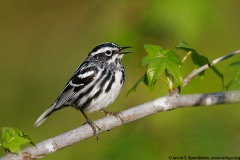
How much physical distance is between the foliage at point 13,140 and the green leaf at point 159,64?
1.04 meters

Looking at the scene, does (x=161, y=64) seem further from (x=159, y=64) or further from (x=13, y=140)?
(x=13, y=140)

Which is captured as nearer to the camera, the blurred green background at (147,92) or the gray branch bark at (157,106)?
the gray branch bark at (157,106)

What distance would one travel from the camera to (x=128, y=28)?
729 centimetres

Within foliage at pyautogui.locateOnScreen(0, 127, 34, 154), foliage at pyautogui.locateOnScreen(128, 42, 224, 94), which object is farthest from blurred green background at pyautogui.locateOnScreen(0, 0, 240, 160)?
foliage at pyautogui.locateOnScreen(0, 127, 34, 154)

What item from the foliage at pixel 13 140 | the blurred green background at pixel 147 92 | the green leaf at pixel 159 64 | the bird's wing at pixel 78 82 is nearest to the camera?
the foliage at pixel 13 140

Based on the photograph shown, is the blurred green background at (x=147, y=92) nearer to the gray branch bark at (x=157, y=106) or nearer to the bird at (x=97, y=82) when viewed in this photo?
the bird at (x=97, y=82)

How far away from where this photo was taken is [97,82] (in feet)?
21.4

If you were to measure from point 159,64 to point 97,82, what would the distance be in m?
1.55

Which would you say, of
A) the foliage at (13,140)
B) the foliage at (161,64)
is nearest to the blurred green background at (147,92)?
the foliage at (161,64)

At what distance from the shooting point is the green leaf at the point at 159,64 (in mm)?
5016

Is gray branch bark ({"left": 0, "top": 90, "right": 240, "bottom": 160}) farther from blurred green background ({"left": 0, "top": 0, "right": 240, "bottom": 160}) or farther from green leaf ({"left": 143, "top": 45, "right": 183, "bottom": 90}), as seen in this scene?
blurred green background ({"left": 0, "top": 0, "right": 240, "bottom": 160})

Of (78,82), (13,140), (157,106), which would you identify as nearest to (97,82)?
(78,82)

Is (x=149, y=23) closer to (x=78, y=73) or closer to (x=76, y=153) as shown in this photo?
(x=78, y=73)

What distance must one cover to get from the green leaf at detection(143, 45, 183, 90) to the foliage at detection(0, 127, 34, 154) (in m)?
1.04
